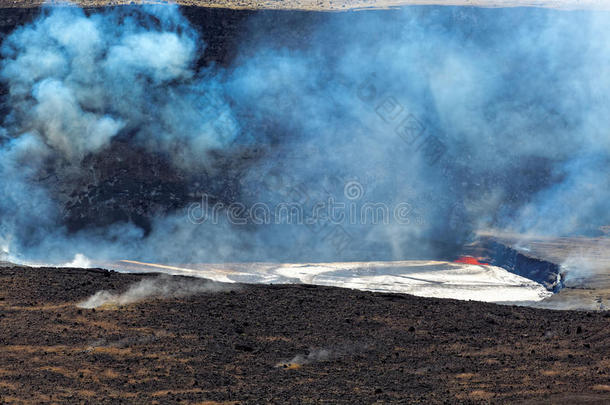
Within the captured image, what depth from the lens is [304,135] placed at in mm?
36531

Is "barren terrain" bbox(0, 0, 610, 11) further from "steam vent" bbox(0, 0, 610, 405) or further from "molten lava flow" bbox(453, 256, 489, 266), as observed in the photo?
"molten lava flow" bbox(453, 256, 489, 266)

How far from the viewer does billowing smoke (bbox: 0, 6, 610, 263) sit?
33.3 meters

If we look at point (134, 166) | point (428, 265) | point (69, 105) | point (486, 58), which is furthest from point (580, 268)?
point (69, 105)

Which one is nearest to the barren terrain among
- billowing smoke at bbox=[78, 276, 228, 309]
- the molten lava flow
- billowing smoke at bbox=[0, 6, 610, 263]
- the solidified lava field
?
billowing smoke at bbox=[0, 6, 610, 263]

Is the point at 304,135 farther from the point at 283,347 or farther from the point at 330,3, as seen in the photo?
the point at 283,347

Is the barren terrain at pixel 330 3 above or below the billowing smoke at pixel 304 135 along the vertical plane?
above

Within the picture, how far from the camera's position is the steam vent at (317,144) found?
3184 centimetres

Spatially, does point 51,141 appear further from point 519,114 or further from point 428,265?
point 519,114

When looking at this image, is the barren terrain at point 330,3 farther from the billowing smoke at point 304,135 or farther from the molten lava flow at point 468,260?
the molten lava flow at point 468,260

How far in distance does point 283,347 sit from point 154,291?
4663 mm

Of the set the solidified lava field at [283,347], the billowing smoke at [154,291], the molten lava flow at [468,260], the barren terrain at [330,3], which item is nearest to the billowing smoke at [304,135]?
the molten lava flow at [468,260]

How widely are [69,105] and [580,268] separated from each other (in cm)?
2287

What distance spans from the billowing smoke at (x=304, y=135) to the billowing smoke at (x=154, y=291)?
38.5 feet

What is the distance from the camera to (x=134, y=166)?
35031mm
